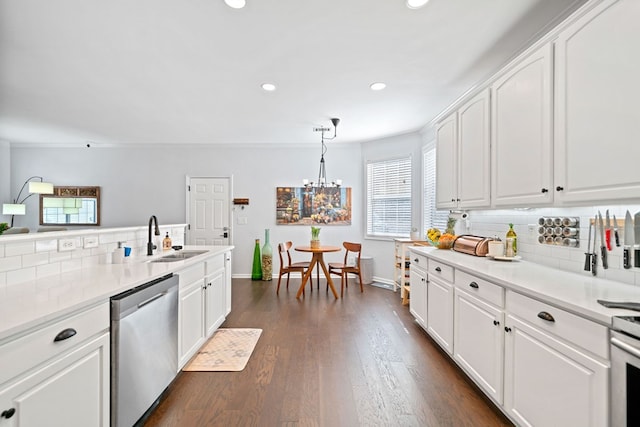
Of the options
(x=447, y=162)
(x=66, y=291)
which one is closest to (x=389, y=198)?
(x=447, y=162)

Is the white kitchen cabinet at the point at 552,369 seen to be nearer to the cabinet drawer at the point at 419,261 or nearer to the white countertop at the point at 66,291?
the cabinet drawer at the point at 419,261

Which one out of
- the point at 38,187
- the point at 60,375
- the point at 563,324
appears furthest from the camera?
the point at 38,187

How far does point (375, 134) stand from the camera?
5.14 metres

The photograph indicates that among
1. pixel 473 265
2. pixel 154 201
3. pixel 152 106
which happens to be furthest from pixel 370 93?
pixel 154 201

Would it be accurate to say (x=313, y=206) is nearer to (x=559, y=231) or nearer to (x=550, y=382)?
(x=559, y=231)

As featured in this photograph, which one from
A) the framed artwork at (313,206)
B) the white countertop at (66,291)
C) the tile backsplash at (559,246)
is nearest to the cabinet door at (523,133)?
the tile backsplash at (559,246)

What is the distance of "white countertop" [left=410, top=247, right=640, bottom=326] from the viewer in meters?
1.21

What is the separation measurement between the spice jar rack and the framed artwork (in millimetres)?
3687

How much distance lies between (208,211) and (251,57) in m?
3.86

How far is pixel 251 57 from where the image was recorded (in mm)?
2588

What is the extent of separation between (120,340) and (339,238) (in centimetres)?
453

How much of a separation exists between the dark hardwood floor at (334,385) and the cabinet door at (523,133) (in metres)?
1.47

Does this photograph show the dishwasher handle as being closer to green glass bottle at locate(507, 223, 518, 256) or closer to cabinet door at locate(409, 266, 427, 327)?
cabinet door at locate(409, 266, 427, 327)

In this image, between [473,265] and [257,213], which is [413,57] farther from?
[257,213]
